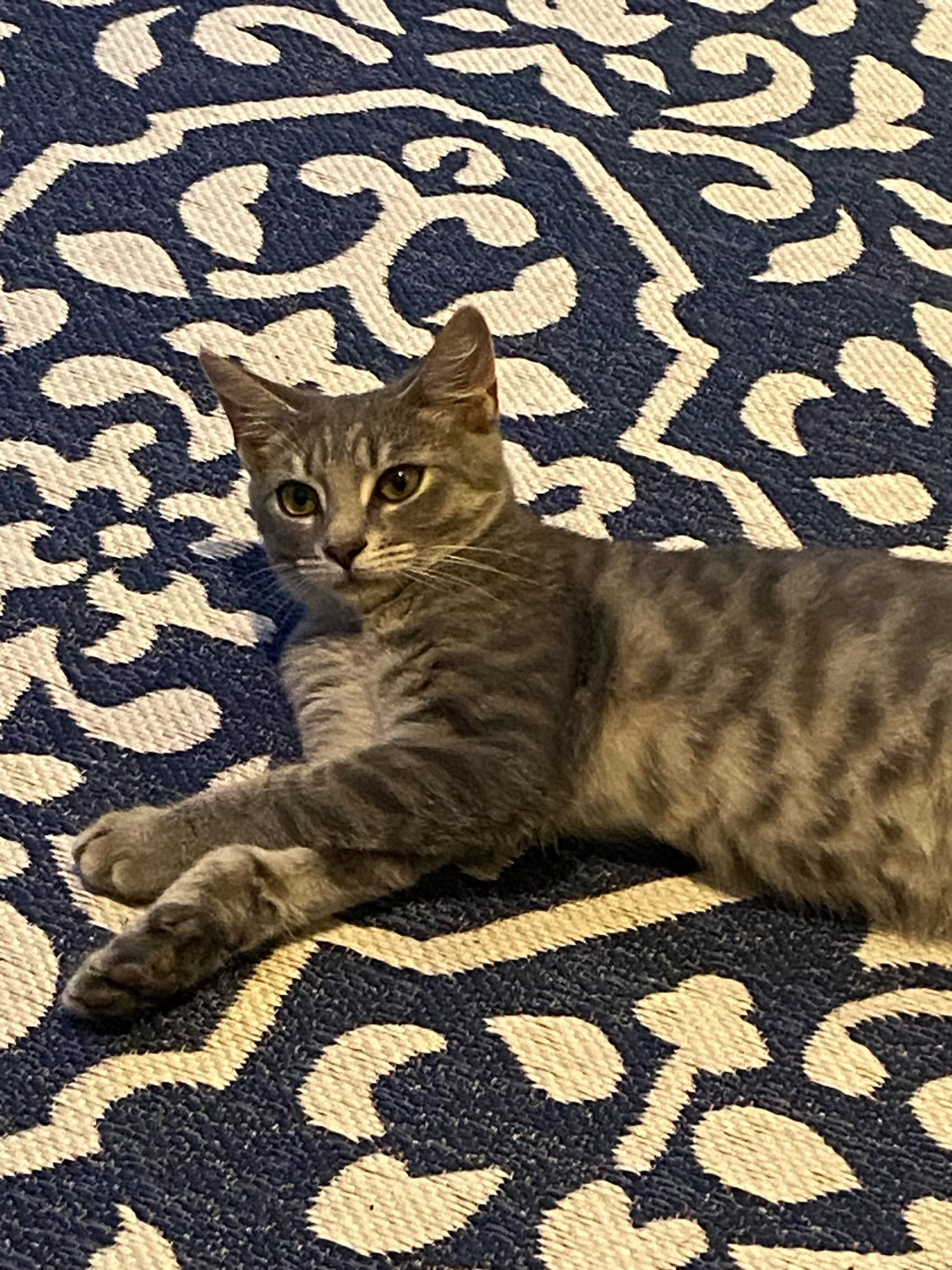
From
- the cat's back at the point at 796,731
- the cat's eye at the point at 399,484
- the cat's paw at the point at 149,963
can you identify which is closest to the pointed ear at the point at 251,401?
the cat's eye at the point at 399,484

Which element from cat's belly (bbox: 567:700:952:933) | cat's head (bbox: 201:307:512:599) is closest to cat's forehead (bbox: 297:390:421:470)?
cat's head (bbox: 201:307:512:599)

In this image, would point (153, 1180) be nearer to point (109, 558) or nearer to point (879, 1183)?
point (879, 1183)

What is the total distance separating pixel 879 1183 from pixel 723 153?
1289 mm

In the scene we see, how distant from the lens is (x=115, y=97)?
1.92 m

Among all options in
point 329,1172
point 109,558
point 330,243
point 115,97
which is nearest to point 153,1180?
point 329,1172

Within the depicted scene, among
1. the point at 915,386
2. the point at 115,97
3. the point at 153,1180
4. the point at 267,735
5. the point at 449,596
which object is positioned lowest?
the point at 153,1180

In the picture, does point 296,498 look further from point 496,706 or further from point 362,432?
point 496,706

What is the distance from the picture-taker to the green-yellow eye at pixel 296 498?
134cm

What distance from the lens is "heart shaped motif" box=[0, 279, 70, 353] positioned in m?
1.67

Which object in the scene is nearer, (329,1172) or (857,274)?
(329,1172)

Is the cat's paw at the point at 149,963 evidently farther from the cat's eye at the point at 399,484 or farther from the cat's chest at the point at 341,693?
the cat's eye at the point at 399,484

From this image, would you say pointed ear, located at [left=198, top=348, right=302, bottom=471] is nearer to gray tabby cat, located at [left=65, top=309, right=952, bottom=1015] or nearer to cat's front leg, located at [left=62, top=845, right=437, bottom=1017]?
gray tabby cat, located at [left=65, top=309, right=952, bottom=1015]

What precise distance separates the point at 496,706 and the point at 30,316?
0.80 m

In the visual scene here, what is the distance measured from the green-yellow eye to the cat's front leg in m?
0.32
